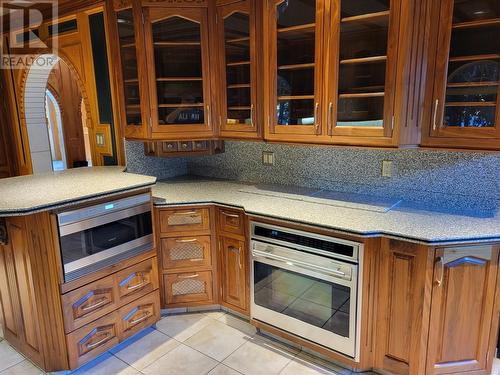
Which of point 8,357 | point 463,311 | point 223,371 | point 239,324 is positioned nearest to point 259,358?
point 223,371

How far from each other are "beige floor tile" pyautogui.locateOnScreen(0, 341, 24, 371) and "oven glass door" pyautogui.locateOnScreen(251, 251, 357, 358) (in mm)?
1560

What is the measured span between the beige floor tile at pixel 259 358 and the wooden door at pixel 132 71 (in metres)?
1.70

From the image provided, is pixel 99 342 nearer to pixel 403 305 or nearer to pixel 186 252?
pixel 186 252

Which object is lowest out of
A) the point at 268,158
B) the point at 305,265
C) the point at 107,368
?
the point at 107,368

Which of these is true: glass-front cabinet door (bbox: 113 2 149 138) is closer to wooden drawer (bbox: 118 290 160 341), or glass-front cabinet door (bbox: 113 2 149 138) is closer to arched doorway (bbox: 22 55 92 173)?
arched doorway (bbox: 22 55 92 173)

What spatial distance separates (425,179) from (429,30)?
0.90m

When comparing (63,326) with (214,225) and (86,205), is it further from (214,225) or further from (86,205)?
(214,225)

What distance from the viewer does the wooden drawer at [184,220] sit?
8.48ft

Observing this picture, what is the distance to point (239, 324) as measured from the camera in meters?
2.64

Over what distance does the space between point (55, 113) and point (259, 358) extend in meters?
7.36

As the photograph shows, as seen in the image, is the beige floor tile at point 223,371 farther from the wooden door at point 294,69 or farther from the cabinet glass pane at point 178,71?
the cabinet glass pane at point 178,71

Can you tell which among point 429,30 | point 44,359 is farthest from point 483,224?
point 44,359

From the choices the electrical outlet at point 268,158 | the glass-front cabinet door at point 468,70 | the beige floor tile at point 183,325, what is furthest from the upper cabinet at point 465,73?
the beige floor tile at point 183,325

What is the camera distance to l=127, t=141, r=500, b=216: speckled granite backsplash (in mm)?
2131
